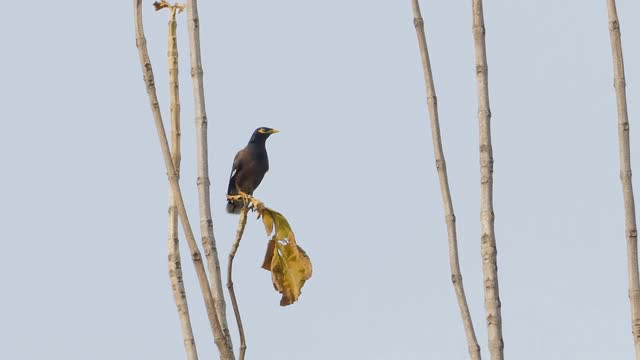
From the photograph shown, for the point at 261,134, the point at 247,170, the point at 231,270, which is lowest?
the point at 231,270

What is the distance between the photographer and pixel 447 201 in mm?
5395

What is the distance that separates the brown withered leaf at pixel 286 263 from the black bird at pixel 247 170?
7216mm

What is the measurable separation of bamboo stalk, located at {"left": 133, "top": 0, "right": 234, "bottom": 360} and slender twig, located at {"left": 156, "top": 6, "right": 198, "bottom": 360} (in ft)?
1.70

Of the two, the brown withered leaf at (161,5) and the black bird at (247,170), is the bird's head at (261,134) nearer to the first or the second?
the black bird at (247,170)

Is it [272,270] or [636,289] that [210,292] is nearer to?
[272,270]

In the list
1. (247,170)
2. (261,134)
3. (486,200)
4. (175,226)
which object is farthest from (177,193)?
(261,134)

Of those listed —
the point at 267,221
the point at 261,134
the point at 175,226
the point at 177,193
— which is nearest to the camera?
the point at 177,193

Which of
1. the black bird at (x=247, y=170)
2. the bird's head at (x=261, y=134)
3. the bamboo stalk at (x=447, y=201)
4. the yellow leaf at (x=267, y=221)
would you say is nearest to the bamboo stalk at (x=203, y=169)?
the yellow leaf at (x=267, y=221)

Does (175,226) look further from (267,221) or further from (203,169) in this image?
(267,221)

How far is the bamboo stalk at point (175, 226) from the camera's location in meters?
5.05

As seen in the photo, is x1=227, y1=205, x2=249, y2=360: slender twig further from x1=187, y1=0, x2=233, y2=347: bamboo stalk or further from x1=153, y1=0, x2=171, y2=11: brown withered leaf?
x1=153, y1=0, x2=171, y2=11: brown withered leaf

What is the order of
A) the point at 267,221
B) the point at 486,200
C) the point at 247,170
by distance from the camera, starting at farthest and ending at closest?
Result: the point at 247,170, the point at 486,200, the point at 267,221

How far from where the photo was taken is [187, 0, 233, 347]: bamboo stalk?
185 inches

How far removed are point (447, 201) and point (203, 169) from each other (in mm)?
1150
